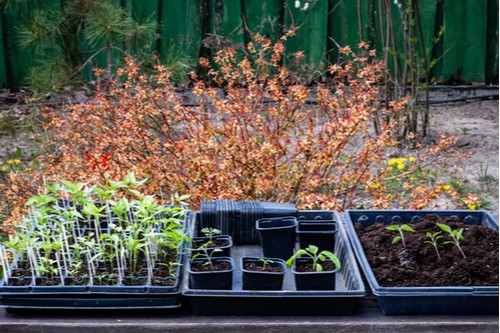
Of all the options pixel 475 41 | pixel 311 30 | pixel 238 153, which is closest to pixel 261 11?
pixel 311 30

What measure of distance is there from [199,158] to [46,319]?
1.69m

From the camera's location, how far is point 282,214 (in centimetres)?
260

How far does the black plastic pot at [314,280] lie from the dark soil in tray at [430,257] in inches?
6.7

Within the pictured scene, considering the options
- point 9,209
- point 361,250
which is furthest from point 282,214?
point 9,209

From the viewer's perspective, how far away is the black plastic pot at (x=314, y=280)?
207 cm

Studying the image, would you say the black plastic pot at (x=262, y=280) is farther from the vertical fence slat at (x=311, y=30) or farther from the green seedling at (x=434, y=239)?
the vertical fence slat at (x=311, y=30)

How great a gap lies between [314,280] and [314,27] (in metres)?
6.33

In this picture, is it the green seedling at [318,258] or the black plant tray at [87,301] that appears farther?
the green seedling at [318,258]

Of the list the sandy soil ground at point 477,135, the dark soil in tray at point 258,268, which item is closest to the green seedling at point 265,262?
the dark soil in tray at point 258,268

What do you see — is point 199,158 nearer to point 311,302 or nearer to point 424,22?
point 311,302

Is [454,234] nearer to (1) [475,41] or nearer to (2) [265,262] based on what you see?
(2) [265,262]

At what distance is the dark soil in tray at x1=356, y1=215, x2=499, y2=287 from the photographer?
215cm

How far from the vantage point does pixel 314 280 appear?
208 centimetres

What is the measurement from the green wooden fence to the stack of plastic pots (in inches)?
209
